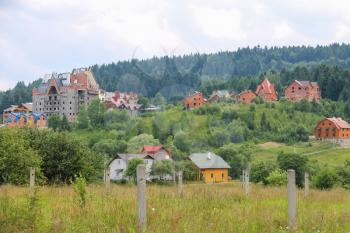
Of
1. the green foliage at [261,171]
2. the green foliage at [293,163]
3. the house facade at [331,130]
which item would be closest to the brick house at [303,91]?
the house facade at [331,130]

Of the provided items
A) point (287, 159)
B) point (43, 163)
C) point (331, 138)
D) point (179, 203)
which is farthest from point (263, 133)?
point (179, 203)

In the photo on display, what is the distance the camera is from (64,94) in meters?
146

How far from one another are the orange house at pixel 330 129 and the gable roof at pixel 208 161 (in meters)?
34.0

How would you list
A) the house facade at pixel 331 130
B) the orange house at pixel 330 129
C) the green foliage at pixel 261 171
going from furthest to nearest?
1. the house facade at pixel 331 130
2. the orange house at pixel 330 129
3. the green foliage at pixel 261 171

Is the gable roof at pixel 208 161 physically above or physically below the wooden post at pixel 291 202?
below

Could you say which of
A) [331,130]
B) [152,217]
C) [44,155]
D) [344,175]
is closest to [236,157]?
[344,175]

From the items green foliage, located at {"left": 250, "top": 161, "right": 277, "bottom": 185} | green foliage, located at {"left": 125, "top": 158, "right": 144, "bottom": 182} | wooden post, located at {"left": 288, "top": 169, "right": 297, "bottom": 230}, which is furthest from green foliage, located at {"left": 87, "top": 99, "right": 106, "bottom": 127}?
wooden post, located at {"left": 288, "top": 169, "right": 297, "bottom": 230}

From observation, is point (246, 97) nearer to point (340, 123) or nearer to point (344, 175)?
point (340, 123)

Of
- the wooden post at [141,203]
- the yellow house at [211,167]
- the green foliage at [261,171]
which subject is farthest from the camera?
the yellow house at [211,167]

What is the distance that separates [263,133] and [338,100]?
38.6m

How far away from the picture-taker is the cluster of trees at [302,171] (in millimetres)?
42750

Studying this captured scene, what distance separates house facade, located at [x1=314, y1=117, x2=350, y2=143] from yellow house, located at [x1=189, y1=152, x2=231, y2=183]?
3417 cm

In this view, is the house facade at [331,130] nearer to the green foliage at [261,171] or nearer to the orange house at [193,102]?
the orange house at [193,102]

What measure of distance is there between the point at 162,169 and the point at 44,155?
122ft
